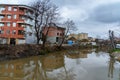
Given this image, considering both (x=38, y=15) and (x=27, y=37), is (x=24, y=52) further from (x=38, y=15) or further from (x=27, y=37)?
(x=27, y=37)

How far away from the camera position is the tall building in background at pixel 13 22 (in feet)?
171

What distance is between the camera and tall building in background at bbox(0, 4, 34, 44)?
52.0 m

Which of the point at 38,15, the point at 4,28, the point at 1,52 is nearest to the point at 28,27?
the point at 4,28

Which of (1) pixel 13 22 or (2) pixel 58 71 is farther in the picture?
(1) pixel 13 22

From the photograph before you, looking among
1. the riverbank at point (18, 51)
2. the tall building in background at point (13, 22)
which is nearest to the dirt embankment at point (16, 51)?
the riverbank at point (18, 51)

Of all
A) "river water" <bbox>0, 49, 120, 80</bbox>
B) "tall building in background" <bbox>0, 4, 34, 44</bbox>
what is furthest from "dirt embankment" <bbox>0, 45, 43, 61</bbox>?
"tall building in background" <bbox>0, 4, 34, 44</bbox>

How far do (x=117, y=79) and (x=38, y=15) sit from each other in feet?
104

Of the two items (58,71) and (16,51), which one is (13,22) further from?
(58,71)

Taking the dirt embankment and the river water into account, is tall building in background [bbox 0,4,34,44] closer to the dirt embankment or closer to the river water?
the dirt embankment

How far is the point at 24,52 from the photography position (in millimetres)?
36344

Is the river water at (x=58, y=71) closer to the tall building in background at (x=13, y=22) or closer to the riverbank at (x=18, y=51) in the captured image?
the riverbank at (x=18, y=51)

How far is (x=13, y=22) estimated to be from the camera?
52531 millimetres

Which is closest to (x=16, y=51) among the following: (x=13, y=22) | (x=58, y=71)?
(x=58, y=71)

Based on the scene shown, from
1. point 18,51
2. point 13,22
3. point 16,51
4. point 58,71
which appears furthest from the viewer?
point 13,22
